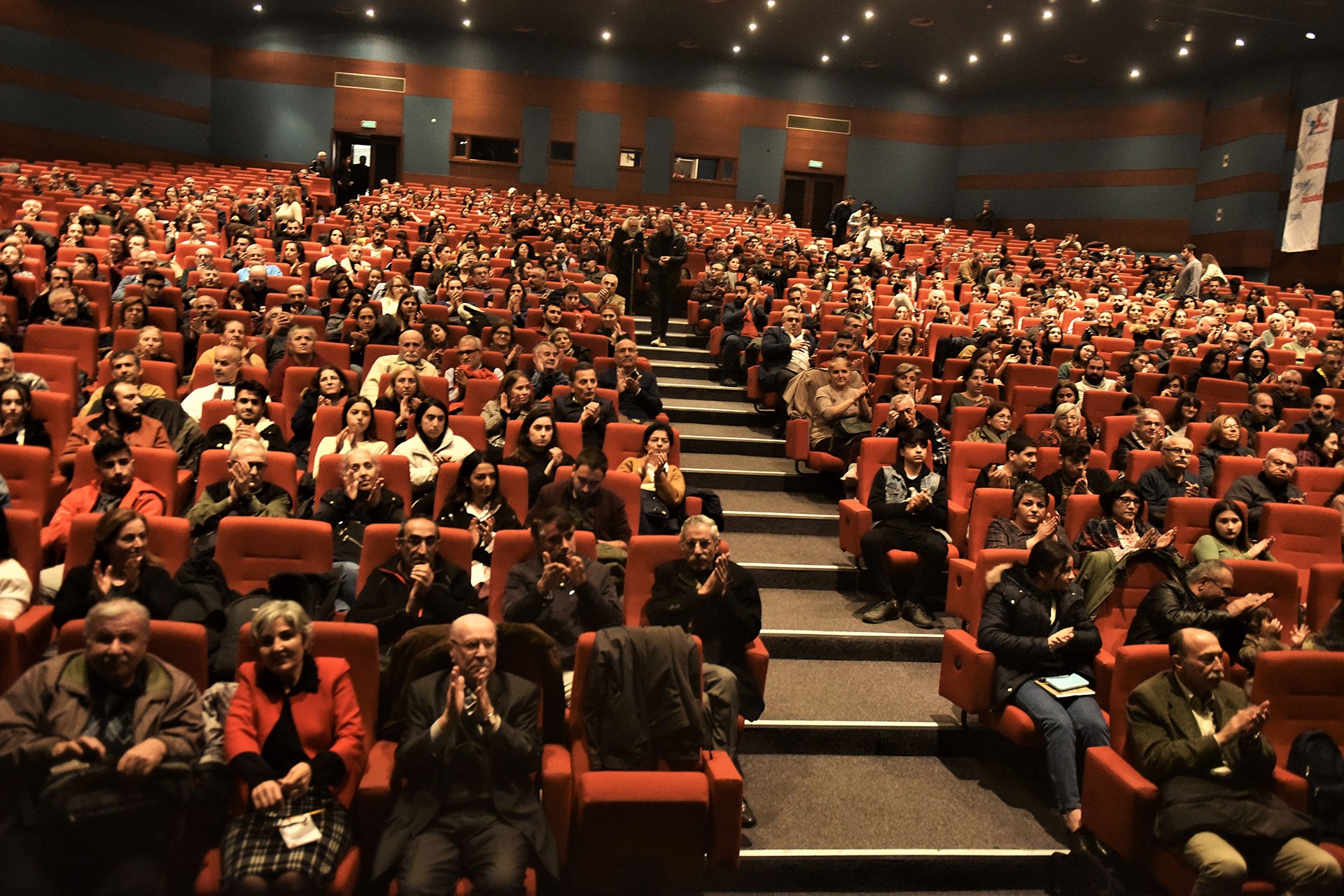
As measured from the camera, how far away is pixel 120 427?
3508mm

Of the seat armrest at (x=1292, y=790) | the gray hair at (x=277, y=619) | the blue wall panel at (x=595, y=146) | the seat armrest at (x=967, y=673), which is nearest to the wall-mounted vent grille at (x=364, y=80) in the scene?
the blue wall panel at (x=595, y=146)

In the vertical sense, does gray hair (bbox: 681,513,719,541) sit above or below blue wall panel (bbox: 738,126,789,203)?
below

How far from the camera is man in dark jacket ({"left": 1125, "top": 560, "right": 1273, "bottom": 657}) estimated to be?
2816mm

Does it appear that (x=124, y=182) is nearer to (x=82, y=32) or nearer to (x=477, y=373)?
(x=82, y=32)

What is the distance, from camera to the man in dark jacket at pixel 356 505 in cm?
304

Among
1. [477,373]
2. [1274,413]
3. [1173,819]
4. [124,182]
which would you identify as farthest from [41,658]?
[124,182]

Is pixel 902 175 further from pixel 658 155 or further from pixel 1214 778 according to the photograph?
pixel 1214 778

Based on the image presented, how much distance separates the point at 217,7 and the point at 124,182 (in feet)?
15.1

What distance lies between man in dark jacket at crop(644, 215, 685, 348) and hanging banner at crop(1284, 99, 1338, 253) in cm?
759

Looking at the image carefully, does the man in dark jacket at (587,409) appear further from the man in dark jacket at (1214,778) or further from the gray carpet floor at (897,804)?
the man in dark jacket at (1214,778)

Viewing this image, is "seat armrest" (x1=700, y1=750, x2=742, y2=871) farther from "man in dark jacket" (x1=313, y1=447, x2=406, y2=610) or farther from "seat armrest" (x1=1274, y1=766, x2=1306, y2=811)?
"man in dark jacket" (x1=313, y1=447, x2=406, y2=610)

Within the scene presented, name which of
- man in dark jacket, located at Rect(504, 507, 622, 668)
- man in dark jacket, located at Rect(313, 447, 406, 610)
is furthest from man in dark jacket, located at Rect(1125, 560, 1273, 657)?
man in dark jacket, located at Rect(313, 447, 406, 610)

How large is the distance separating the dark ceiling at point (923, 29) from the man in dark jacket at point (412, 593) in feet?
33.0

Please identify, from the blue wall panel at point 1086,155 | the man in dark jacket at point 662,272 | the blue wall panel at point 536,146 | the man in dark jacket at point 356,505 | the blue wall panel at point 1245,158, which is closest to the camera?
the man in dark jacket at point 356,505
